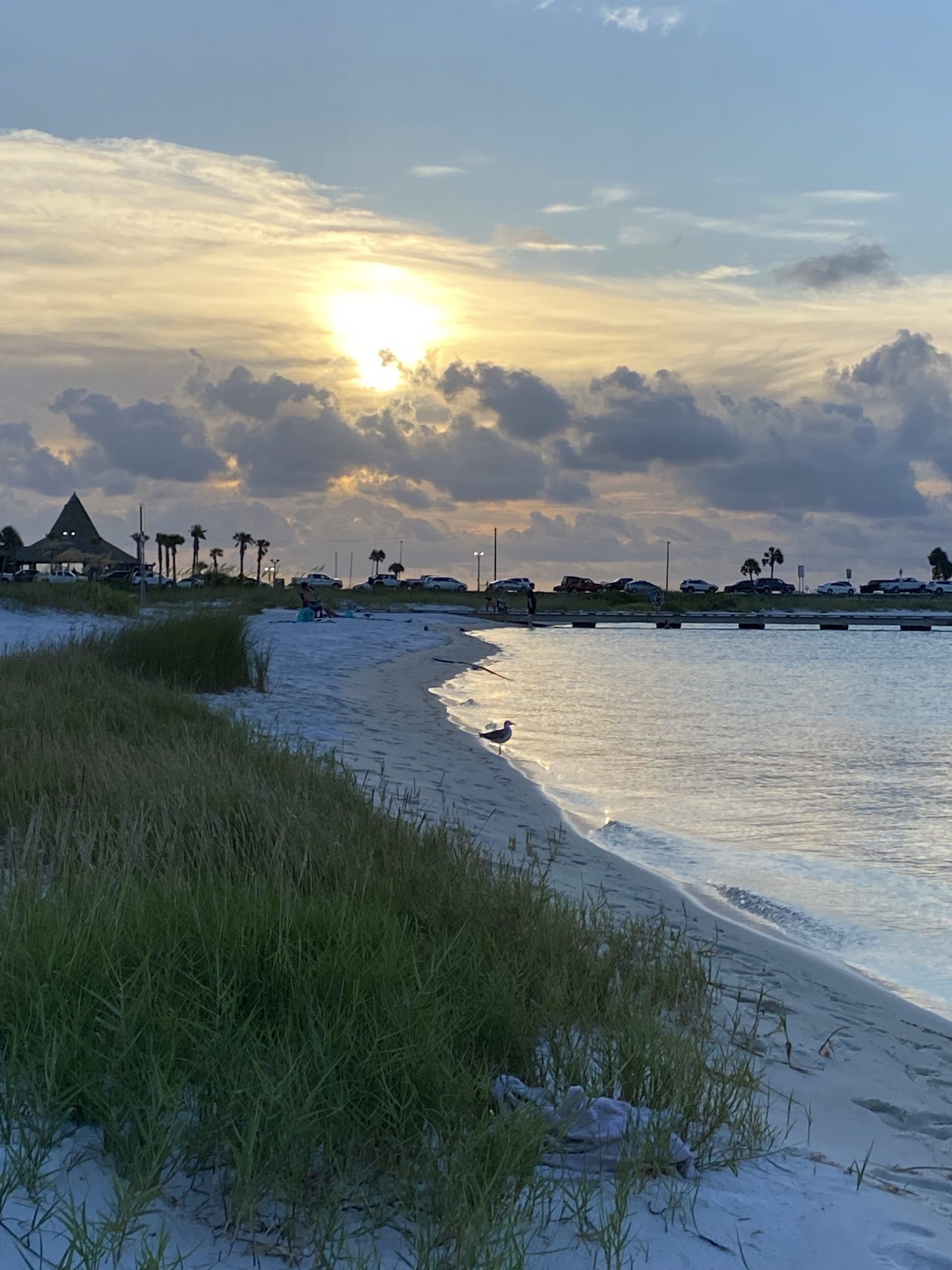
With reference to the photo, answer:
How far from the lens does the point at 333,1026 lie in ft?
10.2

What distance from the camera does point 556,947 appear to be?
429cm

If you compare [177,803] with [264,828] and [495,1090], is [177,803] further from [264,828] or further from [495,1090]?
[495,1090]

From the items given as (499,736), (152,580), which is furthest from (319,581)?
(499,736)

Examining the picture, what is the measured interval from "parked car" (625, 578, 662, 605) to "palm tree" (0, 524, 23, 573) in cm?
3898

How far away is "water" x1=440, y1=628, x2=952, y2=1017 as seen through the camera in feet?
23.6

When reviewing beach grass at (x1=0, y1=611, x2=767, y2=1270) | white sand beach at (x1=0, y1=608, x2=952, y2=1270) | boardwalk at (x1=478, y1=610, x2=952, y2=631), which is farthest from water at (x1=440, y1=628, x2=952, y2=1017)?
boardwalk at (x1=478, y1=610, x2=952, y2=631)

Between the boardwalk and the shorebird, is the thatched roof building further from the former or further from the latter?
the shorebird

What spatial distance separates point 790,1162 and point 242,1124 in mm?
1567

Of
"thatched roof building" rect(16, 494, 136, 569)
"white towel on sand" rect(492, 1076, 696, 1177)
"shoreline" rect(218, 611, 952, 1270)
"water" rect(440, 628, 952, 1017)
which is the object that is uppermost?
"thatched roof building" rect(16, 494, 136, 569)

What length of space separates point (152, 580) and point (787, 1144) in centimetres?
6976

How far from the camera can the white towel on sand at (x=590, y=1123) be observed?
119 inches

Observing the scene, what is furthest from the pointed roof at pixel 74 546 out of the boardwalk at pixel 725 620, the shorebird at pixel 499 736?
the shorebird at pixel 499 736

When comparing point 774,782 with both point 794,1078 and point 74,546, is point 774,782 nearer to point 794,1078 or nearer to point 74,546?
point 794,1078

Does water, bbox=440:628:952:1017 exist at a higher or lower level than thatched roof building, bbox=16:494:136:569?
lower
